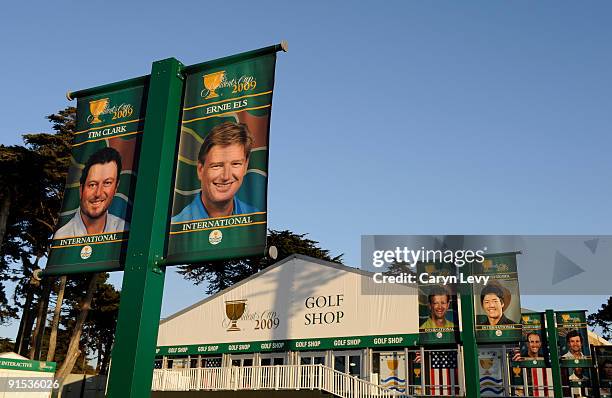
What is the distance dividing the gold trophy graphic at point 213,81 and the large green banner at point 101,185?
135 centimetres

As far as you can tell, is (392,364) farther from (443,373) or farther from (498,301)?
(498,301)

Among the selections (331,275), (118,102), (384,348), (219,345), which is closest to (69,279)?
(219,345)

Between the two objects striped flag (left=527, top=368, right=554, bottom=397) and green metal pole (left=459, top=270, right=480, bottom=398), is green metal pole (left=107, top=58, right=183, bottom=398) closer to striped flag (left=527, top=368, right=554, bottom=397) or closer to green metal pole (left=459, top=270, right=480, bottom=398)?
green metal pole (left=459, top=270, right=480, bottom=398)

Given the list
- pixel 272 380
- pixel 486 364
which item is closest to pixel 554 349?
pixel 486 364

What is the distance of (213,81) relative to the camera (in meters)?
11.2

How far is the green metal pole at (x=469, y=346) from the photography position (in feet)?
65.7

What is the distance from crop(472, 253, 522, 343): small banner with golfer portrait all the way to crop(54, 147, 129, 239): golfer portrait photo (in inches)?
548

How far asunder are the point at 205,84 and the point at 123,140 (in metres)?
1.88

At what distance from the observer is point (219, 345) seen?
3186 centimetres

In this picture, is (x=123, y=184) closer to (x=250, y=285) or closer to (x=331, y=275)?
(x=331, y=275)

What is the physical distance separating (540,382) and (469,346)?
37.0 feet

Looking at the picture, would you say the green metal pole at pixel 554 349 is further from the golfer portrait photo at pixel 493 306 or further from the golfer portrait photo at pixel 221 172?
the golfer portrait photo at pixel 221 172

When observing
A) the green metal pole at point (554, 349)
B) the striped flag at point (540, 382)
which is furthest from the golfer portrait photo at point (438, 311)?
the green metal pole at point (554, 349)

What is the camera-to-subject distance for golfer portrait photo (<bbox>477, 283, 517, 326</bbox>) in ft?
70.5
